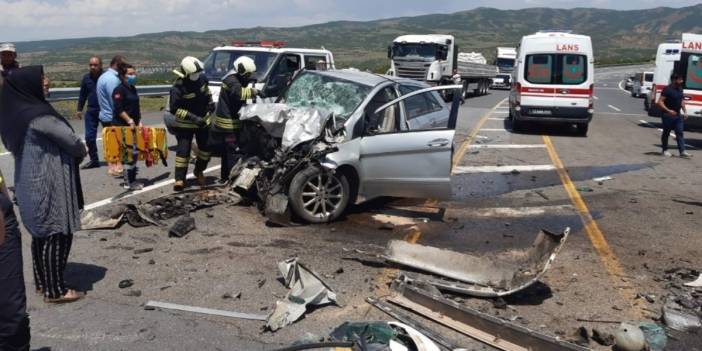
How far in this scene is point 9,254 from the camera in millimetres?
3270

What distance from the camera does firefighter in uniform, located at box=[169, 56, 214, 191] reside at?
7879 mm

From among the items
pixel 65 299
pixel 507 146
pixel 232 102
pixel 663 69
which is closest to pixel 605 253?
pixel 232 102

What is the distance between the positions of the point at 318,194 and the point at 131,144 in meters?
2.88

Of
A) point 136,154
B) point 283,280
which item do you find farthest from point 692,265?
point 136,154

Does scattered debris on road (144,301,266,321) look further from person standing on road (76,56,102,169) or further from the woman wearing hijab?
person standing on road (76,56,102,169)

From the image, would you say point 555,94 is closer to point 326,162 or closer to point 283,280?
point 326,162

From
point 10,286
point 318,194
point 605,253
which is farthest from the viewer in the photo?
point 318,194

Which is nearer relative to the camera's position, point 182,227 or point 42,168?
point 42,168

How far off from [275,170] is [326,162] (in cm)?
60

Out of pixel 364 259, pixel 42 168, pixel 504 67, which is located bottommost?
pixel 364 259

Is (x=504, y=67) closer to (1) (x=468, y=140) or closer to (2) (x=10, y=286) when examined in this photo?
(1) (x=468, y=140)

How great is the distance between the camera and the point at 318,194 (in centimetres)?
689

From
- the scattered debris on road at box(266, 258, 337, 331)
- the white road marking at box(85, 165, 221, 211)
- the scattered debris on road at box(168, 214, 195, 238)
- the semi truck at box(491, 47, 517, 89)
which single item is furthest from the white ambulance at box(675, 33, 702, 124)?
the semi truck at box(491, 47, 517, 89)

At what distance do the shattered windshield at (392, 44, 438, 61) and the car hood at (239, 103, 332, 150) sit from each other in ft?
65.5
